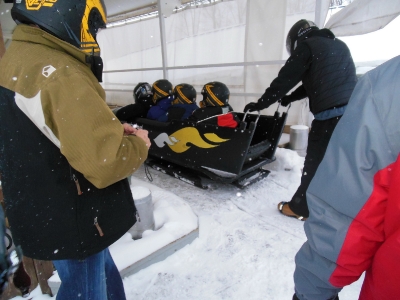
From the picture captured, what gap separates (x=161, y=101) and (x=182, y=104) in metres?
0.42

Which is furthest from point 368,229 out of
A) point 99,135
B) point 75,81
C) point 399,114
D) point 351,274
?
point 75,81

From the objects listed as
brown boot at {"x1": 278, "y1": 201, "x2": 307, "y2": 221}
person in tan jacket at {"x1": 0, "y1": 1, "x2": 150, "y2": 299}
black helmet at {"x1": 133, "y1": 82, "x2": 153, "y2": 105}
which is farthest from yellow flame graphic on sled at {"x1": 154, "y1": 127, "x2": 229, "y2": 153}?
person in tan jacket at {"x1": 0, "y1": 1, "x2": 150, "y2": 299}

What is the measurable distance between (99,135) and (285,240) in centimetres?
196

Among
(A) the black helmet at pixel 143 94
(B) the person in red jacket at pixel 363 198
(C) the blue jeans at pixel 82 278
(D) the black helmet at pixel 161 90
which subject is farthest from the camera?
(A) the black helmet at pixel 143 94

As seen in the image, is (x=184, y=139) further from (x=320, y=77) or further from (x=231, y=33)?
(x=231, y=33)

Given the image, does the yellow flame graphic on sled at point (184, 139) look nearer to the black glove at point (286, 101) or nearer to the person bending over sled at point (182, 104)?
the person bending over sled at point (182, 104)

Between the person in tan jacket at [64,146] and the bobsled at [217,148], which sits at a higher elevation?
the person in tan jacket at [64,146]

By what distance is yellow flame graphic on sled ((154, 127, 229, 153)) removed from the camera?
117 inches

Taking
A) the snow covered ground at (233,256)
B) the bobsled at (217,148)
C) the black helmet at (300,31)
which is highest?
the black helmet at (300,31)

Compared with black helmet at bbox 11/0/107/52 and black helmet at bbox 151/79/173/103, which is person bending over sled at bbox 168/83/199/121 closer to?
black helmet at bbox 151/79/173/103

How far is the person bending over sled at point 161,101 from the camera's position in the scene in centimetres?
388

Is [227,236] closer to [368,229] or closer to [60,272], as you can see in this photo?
[60,272]

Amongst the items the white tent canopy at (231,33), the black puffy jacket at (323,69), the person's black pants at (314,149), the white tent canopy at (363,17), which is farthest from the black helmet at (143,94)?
the white tent canopy at (363,17)

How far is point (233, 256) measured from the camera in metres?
2.13
